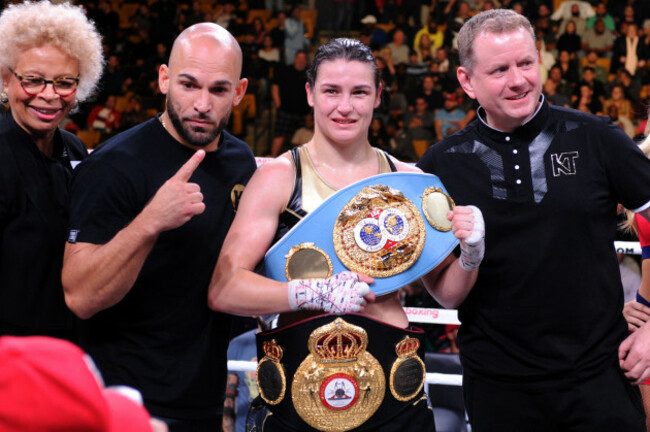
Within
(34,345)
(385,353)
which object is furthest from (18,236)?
(34,345)

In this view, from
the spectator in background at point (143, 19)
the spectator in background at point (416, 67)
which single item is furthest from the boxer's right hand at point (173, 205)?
the spectator in background at point (143, 19)

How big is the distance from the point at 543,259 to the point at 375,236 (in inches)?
18.4

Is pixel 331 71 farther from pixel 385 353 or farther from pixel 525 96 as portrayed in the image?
pixel 385 353

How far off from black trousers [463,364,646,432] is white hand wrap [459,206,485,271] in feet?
1.22

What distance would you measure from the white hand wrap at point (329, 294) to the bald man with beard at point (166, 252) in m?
0.34

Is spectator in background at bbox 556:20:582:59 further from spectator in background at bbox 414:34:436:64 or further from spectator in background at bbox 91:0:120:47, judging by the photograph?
spectator in background at bbox 91:0:120:47

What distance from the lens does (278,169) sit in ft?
6.39

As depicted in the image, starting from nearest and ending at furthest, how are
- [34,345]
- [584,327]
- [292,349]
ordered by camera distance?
[34,345], [292,349], [584,327]

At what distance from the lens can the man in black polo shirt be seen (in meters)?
1.96

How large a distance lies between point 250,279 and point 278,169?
31cm

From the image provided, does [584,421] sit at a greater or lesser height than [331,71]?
lesser

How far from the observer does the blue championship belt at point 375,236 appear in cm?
189

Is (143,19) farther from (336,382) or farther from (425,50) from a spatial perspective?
(336,382)

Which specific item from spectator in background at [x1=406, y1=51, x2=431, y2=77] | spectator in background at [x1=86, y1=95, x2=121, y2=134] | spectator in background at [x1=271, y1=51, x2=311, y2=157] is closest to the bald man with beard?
spectator in background at [x1=271, y1=51, x2=311, y2=157]
